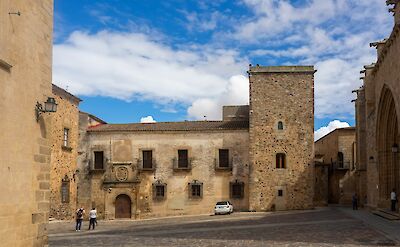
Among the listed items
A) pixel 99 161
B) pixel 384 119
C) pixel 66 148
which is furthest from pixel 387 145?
pixel 66 148

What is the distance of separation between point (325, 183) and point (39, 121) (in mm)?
33681

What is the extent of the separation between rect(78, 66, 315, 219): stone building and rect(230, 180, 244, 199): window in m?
0.06

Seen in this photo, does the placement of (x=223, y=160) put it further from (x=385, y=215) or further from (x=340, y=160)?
(x=340, y=160)

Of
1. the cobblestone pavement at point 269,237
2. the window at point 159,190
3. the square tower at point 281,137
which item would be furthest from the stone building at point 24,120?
the square tower at point 281,137

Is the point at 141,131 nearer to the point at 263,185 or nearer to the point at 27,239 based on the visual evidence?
the point at 263,185

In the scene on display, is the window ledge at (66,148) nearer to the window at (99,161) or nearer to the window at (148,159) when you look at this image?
the window at (99,161)

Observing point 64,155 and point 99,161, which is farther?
point 99,161

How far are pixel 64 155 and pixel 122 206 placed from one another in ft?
17.3

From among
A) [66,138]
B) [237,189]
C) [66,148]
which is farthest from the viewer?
[237,189]

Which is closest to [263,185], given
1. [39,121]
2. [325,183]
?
[325,183]

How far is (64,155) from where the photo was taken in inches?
1116

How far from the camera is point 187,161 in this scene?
31.0 metres

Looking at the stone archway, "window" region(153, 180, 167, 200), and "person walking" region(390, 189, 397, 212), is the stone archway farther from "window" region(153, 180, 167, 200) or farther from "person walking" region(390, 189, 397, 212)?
"window" region(153, 180, 167, 200)

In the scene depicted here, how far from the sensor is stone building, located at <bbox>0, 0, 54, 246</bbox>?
8.46m
